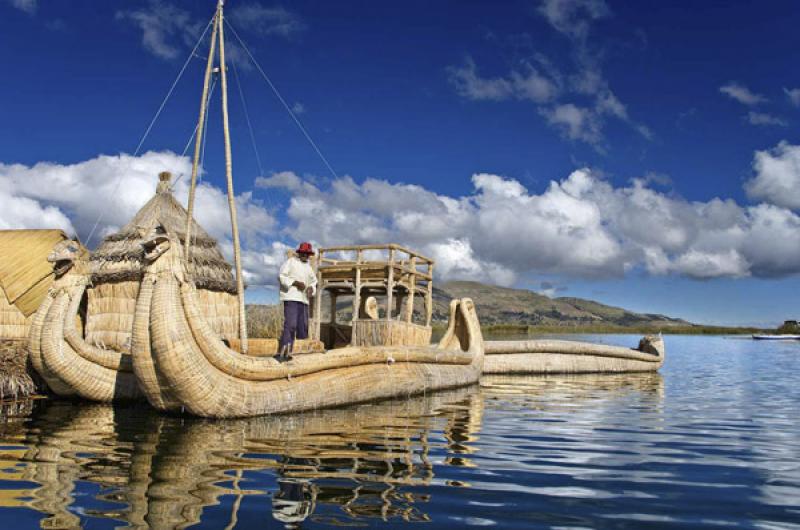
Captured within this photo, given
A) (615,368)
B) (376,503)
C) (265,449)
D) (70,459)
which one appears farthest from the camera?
(615,368)

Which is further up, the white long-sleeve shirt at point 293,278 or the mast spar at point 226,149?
the mast spar at point 226,149

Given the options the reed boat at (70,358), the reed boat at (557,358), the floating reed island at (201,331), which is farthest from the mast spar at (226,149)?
the reed boat at (557,358)

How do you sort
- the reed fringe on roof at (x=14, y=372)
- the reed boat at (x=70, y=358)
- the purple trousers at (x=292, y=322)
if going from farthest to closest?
the reed fringe on roof at (x=14, y=372) → the reed boat at (x=70, y=358) → the purple trousers at (x=292, y=322)

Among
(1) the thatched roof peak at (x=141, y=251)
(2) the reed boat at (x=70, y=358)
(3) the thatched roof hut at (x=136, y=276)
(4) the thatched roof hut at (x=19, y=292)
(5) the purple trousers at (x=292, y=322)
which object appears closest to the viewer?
(5) the purple trousers at (x=292, y=322)

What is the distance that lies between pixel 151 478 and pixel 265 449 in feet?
5.59

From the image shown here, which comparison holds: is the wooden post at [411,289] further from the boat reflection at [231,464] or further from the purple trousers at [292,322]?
the purple trousers at [292,322]

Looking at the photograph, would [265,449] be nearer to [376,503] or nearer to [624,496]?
[376,503]

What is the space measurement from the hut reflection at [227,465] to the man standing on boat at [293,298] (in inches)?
54.4

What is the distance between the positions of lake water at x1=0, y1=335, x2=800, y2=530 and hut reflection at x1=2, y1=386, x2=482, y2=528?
0.09ft

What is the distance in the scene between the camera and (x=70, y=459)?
6.94m

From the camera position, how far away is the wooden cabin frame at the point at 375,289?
50.6 ft

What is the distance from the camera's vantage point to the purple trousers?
11.2m

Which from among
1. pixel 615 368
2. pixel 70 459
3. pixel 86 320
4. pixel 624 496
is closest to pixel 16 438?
pixel 70 459

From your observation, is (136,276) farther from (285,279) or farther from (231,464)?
(231,464)
